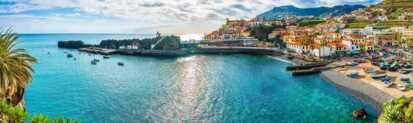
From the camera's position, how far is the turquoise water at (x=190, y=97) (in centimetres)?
3406

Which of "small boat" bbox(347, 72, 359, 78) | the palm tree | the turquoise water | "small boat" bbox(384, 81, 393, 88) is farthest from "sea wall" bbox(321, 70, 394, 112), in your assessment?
→ the palm tree

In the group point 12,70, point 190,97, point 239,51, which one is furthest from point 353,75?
point 239,51

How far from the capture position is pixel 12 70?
45.5 ft

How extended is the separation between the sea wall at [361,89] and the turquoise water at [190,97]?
1.37 metres

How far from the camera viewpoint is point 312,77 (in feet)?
188

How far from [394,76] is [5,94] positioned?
55158mm

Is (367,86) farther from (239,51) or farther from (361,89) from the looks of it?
(239,51)

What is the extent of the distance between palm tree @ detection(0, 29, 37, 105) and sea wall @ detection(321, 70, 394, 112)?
35.4m

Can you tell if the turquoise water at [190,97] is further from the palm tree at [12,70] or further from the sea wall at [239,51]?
the sea wall at [239,51]

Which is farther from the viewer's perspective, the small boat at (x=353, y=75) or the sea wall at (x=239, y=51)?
the sea wall at (x=239, y=51)

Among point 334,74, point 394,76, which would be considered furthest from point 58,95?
point 394,76

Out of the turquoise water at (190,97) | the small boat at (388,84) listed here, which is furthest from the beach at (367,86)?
the turquoise water at (190,97)

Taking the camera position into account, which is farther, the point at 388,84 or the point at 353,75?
the point at 353,75

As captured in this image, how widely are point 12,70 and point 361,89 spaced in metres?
43.2
